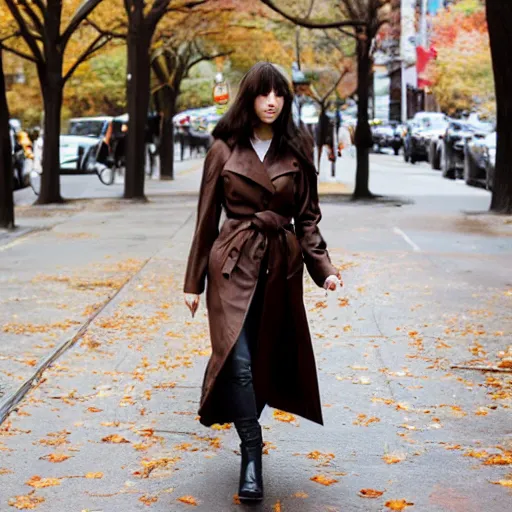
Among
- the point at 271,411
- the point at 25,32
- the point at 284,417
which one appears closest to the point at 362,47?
the point at 25,32

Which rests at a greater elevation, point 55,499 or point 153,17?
point 153,17

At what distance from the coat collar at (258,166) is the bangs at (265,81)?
25cm

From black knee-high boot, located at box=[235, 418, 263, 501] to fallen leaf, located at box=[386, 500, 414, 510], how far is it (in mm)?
519

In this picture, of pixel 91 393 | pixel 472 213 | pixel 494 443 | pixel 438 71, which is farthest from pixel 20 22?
pixel 438 71

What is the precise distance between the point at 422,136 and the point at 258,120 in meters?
39.3

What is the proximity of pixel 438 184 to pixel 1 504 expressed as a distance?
25.8 metres

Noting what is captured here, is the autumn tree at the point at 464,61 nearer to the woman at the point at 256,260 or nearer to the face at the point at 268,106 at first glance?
the woman at the point at 256,260

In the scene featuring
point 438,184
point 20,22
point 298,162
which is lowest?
point 438,184

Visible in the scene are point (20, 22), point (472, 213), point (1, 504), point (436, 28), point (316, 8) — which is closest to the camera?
point (1, 504)

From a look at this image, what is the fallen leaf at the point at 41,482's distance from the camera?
5.26 meters

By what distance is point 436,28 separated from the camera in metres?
57.4

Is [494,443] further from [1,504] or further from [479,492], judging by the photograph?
[1,504]

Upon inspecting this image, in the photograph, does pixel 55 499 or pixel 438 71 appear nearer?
pixel 55 499

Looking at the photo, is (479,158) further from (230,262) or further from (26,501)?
(26,501)
